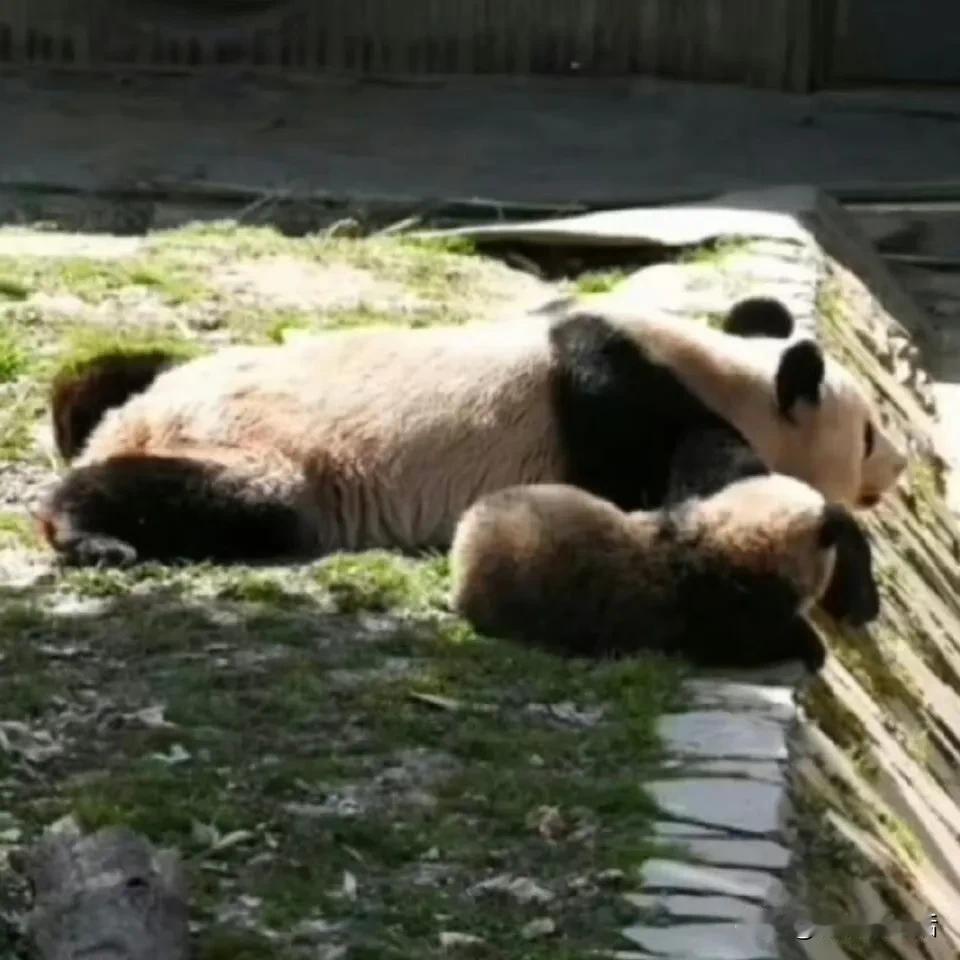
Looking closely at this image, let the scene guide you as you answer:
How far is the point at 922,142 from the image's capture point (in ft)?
42.1

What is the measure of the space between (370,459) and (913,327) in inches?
204

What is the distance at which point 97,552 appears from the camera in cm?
595

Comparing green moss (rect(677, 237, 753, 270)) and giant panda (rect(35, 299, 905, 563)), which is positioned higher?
giant panda (rect(35, 299, 905, 563))

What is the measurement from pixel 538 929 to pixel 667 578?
4.57ft

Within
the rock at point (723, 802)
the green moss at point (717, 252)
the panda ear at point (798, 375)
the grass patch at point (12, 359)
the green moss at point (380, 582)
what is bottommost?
the green moss at point (717, 252)

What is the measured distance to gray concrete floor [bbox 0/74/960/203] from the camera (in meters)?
11.4

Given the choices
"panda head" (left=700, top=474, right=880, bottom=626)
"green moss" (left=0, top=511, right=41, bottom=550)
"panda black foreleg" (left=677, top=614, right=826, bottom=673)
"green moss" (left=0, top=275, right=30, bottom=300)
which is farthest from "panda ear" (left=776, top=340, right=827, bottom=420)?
"green moss" (left=0, top=275, right=30, bottom=300)

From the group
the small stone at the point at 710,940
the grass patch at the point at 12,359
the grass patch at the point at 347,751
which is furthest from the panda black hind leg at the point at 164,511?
the small stone at the point at 710,940

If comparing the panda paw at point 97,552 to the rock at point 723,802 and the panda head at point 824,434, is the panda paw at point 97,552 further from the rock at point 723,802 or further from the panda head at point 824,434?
the rock at point 723,802

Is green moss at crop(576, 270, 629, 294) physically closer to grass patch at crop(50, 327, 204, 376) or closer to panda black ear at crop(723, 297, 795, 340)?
grass patch at crop(50, 327, 204, 376)

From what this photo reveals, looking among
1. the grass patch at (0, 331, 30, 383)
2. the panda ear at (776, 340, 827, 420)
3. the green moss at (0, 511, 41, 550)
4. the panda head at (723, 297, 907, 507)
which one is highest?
the panda ear at (776, 340, 827, 420)

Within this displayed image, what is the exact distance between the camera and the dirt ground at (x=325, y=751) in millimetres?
4328

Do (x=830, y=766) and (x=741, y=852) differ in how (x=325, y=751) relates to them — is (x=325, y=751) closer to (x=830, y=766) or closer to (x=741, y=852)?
(x=741, y=852)

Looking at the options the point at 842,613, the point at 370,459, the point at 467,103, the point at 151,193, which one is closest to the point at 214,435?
the point at 370,459
